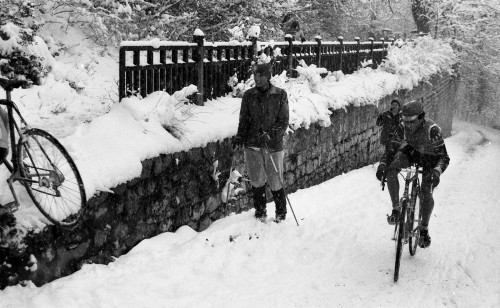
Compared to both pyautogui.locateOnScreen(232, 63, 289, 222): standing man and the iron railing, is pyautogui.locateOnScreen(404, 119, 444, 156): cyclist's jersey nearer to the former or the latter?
pyautogui.locateOnScreen(232, 63, 289, 222): standing man

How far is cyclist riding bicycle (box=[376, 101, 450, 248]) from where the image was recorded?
19.2 ft

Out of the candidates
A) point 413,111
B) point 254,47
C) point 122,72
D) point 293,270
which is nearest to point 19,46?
point 122,72

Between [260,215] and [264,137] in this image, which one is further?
[260,215]

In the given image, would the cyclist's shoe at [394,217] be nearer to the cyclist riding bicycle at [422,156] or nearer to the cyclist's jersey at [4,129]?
the cyclist riding bicycle at [422,156]

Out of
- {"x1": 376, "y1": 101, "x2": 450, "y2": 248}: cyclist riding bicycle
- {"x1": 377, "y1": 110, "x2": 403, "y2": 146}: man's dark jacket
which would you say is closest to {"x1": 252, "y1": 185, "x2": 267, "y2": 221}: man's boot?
{"x1": 376, "y1": 101, "x2": 450, "y2": 248}: cyclist riding bicycle

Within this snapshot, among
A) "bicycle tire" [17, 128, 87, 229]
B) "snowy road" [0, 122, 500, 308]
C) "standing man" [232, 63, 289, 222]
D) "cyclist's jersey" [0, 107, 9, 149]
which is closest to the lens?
"cyclist's jersey" [0, 107, 9, 149]

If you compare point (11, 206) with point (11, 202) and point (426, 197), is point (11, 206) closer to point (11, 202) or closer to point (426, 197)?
point (11, 202)

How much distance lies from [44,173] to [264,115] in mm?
3039

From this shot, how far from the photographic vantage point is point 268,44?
30.6 feet

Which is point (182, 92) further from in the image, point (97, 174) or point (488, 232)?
point (488, 232)

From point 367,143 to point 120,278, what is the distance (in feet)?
33.9

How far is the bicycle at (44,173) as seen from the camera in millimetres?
4203

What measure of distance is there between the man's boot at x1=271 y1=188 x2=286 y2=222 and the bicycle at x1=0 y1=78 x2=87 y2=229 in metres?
2.97

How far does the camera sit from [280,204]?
700cm
